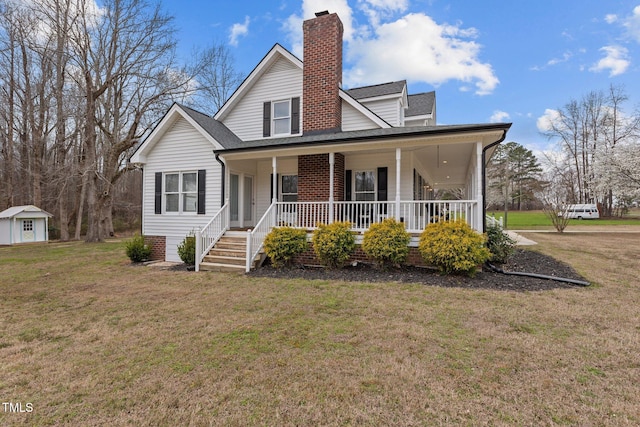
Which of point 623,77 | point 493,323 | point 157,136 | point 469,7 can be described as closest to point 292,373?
point 493,323

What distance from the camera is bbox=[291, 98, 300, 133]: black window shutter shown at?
38.6 ft

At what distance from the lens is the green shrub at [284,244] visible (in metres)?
8.75

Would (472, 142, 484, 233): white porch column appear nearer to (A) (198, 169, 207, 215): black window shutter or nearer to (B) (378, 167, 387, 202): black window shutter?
(B) (378, 167, 387, 202): black window shutter

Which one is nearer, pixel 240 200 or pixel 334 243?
pixel 334 243

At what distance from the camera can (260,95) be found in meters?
12.5

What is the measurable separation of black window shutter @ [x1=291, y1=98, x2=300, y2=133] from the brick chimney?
1.36 feet

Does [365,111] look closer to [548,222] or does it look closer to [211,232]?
[211,232]

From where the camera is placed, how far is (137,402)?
279 cm

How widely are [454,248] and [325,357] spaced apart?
4700 mm

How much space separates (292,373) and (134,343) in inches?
88.6

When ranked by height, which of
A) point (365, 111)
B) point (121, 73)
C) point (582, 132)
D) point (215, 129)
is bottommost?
point (215, 129)

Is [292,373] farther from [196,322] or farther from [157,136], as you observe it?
[157,136]

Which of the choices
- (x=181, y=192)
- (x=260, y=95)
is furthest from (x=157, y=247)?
(x=260, y=95)

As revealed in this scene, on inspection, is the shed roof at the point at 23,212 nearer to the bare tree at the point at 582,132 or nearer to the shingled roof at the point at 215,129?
the shingled roof at the point at 215,129
